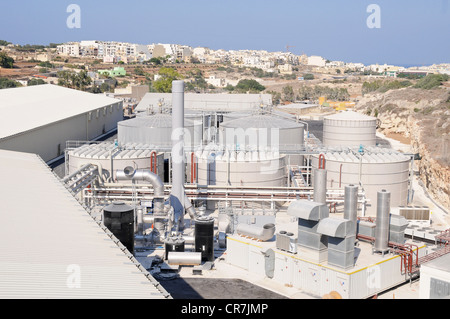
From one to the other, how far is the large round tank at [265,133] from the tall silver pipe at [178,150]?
36.9ft

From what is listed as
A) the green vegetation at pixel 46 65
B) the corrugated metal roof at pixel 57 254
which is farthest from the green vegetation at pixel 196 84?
the corrugated metal roof at pixel 57 254

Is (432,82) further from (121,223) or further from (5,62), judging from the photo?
(5,62)

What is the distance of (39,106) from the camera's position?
46.2 m

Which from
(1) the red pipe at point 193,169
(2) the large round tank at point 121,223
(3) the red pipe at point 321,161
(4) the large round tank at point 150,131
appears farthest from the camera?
(4) the large round tank at point 150,131

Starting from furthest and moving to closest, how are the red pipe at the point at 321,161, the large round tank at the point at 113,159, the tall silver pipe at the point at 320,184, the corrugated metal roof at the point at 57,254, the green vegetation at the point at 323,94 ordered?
the green vegetation at the point at 323,94, the red pipe at the point at 321,161, the large round tank at the point at 113,159, the tall silver pipe at the point at 320,184, the corrugated metal roof at the point at 57,254

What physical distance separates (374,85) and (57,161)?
346 feet

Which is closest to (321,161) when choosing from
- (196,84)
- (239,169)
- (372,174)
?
(372,174)

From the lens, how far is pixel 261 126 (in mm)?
41812

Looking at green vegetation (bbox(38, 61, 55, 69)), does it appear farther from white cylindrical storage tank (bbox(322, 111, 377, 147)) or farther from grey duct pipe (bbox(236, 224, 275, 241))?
grey duct pipe (bbox(236, 224, 275, 241))

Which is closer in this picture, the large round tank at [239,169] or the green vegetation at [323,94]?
the large round tank at [239,169]

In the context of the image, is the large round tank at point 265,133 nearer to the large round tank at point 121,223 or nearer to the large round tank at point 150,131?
the large round tank at point 150,131

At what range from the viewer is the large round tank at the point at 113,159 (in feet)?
111

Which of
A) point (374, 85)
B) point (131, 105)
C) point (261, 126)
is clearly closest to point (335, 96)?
point (374, 85)
